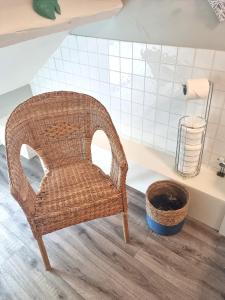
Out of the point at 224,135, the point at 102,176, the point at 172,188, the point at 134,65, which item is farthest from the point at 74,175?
the point at 224,135

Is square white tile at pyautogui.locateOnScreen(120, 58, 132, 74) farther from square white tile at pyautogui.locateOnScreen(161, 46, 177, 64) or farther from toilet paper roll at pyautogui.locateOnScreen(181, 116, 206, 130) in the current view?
toilet paper roll at pyautogui.locateOnScreen(181, 116, 206, 130)

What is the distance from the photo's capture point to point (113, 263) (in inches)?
50.6

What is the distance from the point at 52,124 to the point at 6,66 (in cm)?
43

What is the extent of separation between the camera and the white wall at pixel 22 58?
1276 millimetres

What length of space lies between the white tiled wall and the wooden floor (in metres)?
0.50

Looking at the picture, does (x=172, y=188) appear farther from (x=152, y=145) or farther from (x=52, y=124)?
(x=52, y=124)

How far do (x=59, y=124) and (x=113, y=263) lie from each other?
2.58 feet

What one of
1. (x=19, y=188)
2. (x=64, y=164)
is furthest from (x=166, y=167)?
(x=19, y=188)

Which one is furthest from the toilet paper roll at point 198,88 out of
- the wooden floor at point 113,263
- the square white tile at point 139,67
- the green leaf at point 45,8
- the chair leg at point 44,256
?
the chair leg at point 44,256

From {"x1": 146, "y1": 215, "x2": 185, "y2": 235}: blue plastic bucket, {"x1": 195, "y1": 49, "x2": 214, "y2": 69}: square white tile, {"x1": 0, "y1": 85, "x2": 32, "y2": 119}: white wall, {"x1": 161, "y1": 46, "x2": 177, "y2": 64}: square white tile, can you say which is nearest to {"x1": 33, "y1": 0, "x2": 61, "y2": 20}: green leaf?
{"x1": 161, "y1": 46, "x2": 177, "y2": 64}: square white tile

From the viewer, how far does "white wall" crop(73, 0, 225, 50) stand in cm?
110

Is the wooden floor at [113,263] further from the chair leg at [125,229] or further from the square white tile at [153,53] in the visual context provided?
the square white tile at [153,53]

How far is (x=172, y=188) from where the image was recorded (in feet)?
4.70

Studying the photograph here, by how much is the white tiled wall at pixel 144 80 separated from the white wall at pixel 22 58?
0.13 meters
